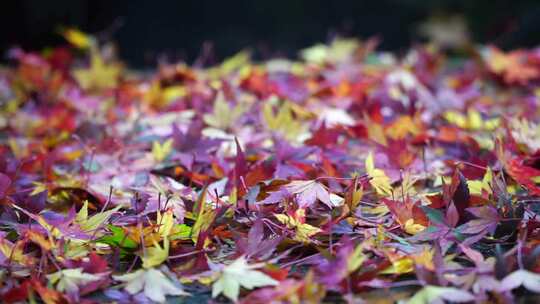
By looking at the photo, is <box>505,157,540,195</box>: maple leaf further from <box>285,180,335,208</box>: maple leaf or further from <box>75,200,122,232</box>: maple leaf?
<box>75,200,122,232</box>: maple leaf

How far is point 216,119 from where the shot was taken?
1277 mm

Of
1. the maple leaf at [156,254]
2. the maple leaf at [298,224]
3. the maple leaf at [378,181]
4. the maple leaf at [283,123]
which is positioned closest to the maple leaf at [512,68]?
the maple leaf at [283,123]

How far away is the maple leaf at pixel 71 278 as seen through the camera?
2.33ft

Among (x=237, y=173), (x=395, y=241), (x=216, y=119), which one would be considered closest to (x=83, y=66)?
(x=216, y=119)

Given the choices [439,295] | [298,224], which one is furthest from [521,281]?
[298,224]

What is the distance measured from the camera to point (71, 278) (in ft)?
2.36

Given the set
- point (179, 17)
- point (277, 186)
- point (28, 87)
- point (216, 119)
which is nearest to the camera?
point (277, 186)

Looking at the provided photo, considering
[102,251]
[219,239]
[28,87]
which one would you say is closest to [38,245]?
[102,251]

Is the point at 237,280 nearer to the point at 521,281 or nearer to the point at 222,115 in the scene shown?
the point at 521,281

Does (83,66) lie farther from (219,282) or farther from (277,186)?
(219,282)

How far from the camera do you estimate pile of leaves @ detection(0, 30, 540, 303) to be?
708 millimetres

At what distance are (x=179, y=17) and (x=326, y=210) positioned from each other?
254 centimetres

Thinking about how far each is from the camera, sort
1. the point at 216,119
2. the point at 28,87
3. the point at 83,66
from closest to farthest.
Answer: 1. the point at 216,119
2. the point at 28,87
3. the point at 83,66

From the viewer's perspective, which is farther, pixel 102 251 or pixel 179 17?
pixel 179 17
